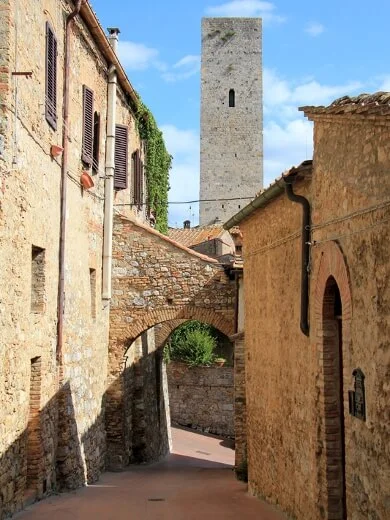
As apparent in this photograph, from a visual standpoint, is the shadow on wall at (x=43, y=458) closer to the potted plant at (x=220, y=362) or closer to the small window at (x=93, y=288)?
the small window at (x=93, y=288)

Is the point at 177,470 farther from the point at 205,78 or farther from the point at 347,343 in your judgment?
the point at 205,78

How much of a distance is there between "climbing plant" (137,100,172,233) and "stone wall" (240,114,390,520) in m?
9.65

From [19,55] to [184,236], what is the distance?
97.9 ft

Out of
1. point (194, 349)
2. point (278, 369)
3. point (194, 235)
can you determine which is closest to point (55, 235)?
point (278, 369)

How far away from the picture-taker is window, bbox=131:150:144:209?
63.4 feet

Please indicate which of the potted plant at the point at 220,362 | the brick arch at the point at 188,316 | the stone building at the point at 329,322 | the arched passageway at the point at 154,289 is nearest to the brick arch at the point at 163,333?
the arched passageway at the point at 154,289

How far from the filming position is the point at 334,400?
7648 mm

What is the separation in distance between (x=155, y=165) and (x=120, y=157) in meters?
5.51

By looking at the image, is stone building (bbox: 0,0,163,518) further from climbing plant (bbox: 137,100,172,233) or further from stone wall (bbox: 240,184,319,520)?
climbing plant (bbox: 137,100,172,233)

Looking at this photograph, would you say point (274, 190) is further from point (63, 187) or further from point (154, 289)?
point (154, 289)

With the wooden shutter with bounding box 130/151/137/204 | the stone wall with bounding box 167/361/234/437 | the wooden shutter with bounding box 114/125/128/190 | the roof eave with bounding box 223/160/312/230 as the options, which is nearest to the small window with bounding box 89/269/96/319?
the wooden shutter with bounding box 114/125/128/190

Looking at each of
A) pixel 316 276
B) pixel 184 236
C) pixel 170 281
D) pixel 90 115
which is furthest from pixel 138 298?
pixel 184 236

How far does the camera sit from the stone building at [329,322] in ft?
19.3

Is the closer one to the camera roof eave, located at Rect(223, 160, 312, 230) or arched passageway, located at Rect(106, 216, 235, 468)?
roof eave, located at Rect(223, 160, 312, 230)
